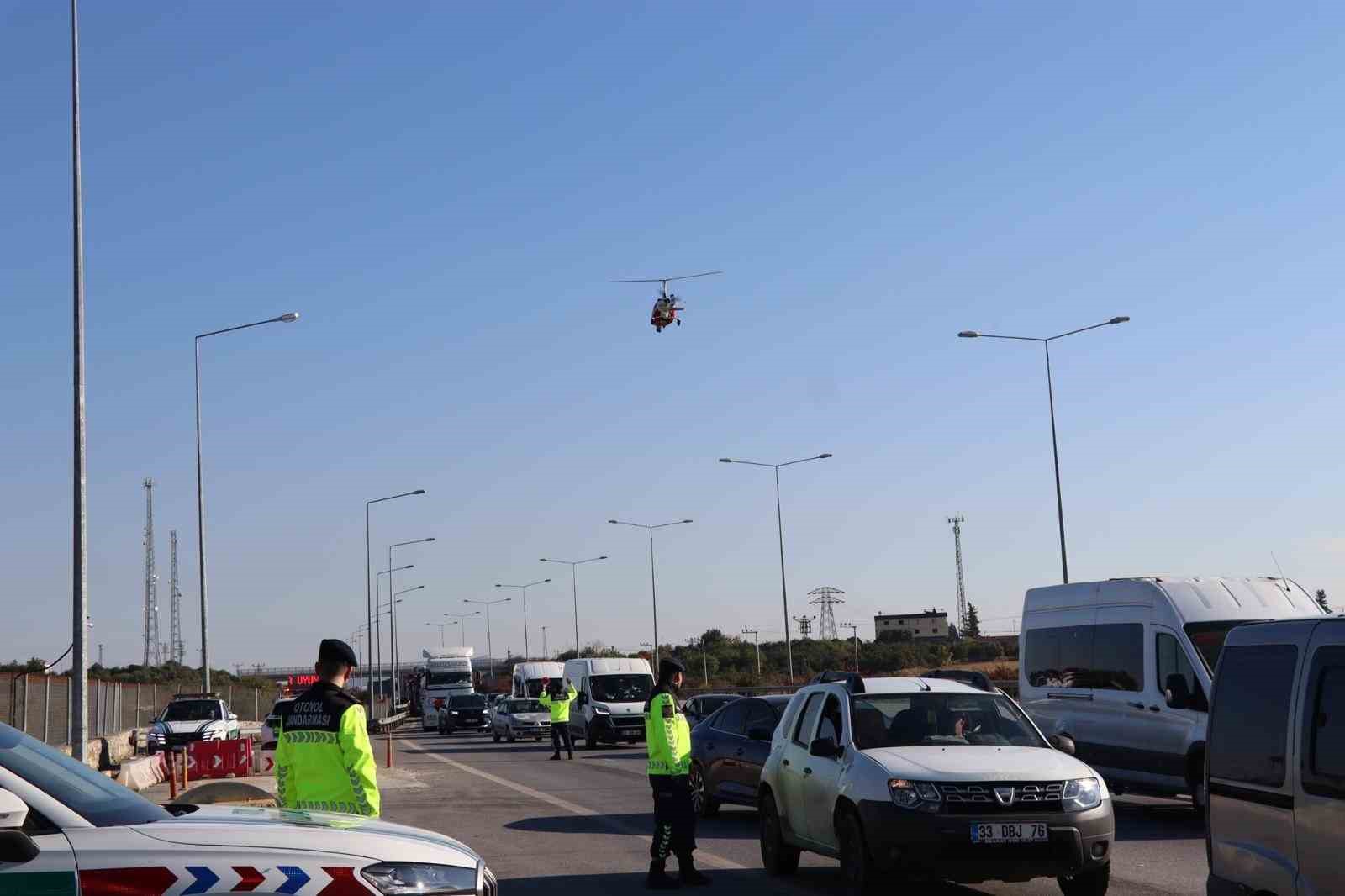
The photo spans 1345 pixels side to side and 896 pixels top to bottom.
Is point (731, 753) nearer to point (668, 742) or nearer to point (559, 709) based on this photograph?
point (668, 742)

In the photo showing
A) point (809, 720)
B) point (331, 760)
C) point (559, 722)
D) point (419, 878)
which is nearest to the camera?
point (419, 878)

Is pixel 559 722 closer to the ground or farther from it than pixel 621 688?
closer to the ground

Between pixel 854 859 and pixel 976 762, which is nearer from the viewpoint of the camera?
pixel 976 762

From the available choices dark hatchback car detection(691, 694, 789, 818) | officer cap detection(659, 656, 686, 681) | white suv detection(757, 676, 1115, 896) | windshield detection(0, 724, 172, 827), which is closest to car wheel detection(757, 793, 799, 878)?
white suv detection(757, 676, 1115, 896)

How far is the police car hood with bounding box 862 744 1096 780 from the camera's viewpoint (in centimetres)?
1049

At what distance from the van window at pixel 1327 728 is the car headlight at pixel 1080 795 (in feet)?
12.8

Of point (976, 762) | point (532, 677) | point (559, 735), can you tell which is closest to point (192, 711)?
point (559, 735)

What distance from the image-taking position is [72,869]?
5113 millimetres

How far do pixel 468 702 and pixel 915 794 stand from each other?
4591cm

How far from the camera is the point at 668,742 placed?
39.8 feet

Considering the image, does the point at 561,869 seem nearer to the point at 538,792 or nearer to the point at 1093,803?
the point at 1093,803

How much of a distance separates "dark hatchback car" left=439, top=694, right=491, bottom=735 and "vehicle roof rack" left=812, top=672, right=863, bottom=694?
4234cm

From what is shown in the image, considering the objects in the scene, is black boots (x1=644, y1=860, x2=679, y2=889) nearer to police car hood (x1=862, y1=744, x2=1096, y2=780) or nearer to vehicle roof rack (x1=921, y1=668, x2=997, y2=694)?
police car hood (x1=862, y1=744, x2=1096, y2=780)

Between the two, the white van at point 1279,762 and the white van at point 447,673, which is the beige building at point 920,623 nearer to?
the white van at point 447,673
